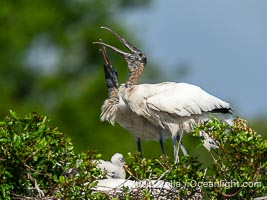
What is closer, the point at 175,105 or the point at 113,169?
the point at 113,169

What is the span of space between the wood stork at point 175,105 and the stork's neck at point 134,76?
114 mm

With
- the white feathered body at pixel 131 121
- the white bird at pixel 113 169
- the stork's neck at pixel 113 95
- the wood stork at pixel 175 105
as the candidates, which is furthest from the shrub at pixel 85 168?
the stork's neck at pixel 113 95

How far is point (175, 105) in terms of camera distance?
44.9 ft

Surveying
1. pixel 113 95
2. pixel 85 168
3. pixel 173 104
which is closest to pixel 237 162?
pixel 85 168

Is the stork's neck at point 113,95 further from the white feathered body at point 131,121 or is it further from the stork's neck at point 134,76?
the stork's neck at point 134,76

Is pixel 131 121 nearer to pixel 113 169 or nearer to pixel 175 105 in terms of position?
pixel 175 105

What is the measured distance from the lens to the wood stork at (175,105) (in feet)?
44.9

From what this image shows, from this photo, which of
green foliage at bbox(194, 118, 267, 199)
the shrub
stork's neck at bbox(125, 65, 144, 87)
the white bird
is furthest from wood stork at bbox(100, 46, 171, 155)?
green foliage at bbox(194, 118, 267, 199)

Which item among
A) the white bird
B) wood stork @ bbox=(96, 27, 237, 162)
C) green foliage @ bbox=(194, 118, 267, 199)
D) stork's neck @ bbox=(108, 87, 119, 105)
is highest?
stork's neck @ bbox=(108, 87, 119, 105)

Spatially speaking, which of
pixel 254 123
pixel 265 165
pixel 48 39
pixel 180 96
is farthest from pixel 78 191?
pixel 254 123

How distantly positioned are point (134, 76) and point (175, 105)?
Result: 2.33 ft

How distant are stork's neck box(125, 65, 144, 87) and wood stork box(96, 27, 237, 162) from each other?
0.11m

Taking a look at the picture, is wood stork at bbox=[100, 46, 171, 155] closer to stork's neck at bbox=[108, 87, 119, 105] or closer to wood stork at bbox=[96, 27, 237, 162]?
stork's neck at bbox=[108, 87, 119, 105]

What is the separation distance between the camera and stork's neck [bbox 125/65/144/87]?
14.2m
